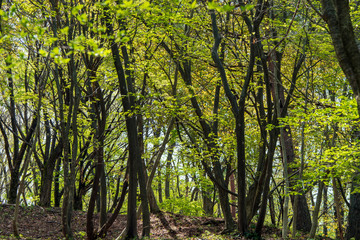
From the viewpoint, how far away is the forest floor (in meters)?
10.0

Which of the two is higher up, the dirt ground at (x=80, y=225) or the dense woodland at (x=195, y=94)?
the dense woodland at (x=195, y=94)

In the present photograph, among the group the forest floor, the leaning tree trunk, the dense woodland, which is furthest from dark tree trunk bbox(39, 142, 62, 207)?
the leaning tree trunk

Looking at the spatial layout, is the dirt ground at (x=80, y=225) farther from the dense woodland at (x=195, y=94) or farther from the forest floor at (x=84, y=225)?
the dense woodland at (x=195, y=94)

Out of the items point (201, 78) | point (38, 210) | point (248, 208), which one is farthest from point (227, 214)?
point (38, 210)

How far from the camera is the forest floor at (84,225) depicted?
10047 mm

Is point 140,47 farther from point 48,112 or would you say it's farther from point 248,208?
point 248,208

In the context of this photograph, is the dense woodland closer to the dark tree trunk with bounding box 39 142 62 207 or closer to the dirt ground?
the dark tree trunk with bounding box 39 142 62 207

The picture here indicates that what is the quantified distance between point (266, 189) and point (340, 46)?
5.33 m

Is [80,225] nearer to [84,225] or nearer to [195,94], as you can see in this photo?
[84,225]

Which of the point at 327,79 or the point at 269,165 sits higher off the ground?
the point at 327,79

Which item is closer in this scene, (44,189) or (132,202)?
(132,202)

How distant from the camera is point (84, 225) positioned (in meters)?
11.3

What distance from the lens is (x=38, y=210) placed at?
12.1m

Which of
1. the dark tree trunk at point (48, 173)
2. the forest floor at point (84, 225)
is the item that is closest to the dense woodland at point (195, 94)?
the dark tree trunk at point (48, 173)
